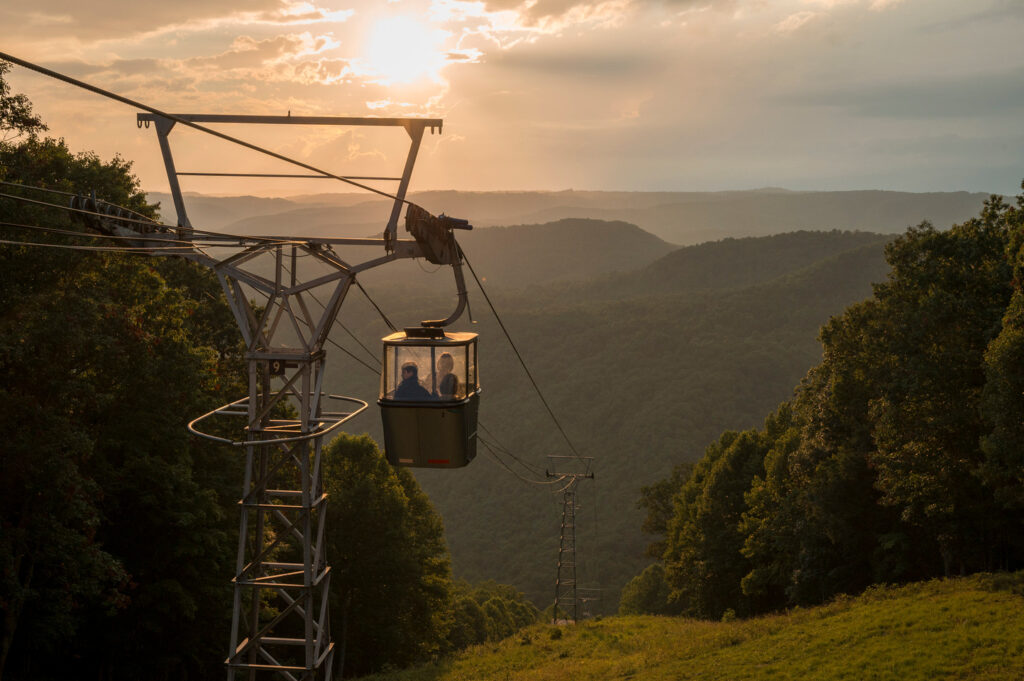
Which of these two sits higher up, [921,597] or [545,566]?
[921,597]

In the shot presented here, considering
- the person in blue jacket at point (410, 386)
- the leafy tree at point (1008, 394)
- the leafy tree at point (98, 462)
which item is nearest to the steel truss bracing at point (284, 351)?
the person in blue jacket at point (410, 386)

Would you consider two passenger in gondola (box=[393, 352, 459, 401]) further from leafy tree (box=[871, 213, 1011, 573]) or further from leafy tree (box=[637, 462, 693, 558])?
leafy tree (box=[637, 462, 693, 558])

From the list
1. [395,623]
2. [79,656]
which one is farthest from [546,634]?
[79,656]

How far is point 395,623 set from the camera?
49.3m

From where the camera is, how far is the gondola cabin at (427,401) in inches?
728

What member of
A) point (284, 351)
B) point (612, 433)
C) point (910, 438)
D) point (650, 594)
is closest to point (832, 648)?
point (910, 438)

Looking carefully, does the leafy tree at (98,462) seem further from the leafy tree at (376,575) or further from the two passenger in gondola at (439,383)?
the leafy tree at (376,575)

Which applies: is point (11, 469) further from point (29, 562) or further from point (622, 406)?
point (622, 406)

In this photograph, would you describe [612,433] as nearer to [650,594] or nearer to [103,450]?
[650,594]

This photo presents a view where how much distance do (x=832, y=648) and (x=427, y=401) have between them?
1558 cm

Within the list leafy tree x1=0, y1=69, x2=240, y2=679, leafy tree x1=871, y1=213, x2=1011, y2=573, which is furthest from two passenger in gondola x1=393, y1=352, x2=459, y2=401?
leafy tree x1=871, y1=213, x2=1011, y2=573

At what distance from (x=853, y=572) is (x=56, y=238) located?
38.1m

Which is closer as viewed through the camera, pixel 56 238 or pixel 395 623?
pixel 56 238

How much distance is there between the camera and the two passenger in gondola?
60.8ft
